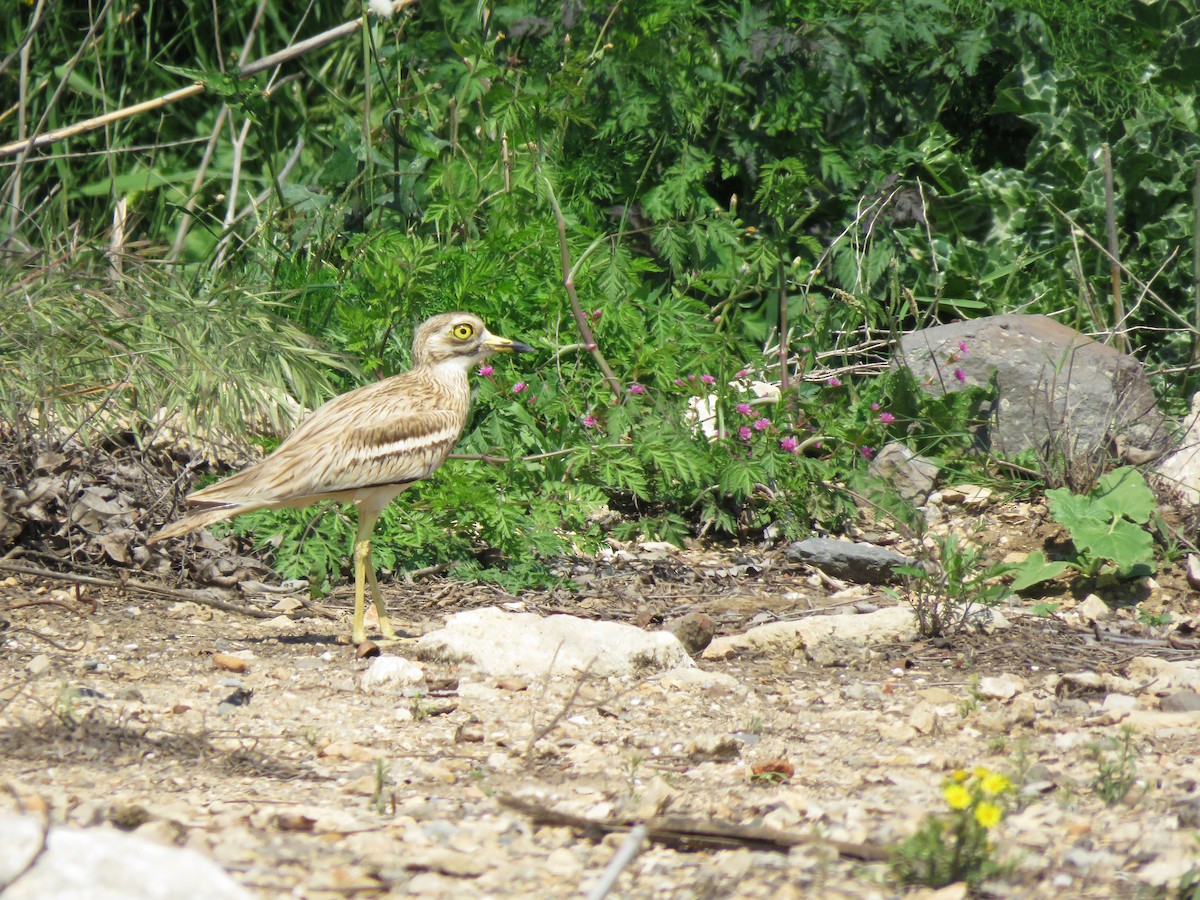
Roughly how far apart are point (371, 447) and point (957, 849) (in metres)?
2.83

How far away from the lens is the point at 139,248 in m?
7.65

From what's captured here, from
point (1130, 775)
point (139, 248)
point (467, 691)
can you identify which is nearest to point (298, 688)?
point (467, 691)

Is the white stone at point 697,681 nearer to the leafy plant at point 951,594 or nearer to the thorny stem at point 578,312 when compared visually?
the leafy plant at point 951,594

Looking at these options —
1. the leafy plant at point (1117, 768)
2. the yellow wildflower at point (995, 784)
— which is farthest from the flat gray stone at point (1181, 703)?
the yellow wildflower at point (995, 784)

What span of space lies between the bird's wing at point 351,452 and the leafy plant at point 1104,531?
2.29 m

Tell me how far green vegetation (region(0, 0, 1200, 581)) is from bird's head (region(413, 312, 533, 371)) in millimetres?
364

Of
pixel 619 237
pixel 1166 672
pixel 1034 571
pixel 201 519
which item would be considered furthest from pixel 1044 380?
pixel 201 519

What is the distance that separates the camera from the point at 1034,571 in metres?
5.48

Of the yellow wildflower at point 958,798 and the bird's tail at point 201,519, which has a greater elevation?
the yellow wildflower at point 958,798

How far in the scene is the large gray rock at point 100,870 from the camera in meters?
2.45

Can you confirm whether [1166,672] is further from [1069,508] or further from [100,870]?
[100,870]

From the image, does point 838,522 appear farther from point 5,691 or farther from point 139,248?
point 139,248

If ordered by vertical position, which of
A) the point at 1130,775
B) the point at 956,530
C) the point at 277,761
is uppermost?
the point at 1130,775

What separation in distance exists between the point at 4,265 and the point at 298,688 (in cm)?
311
